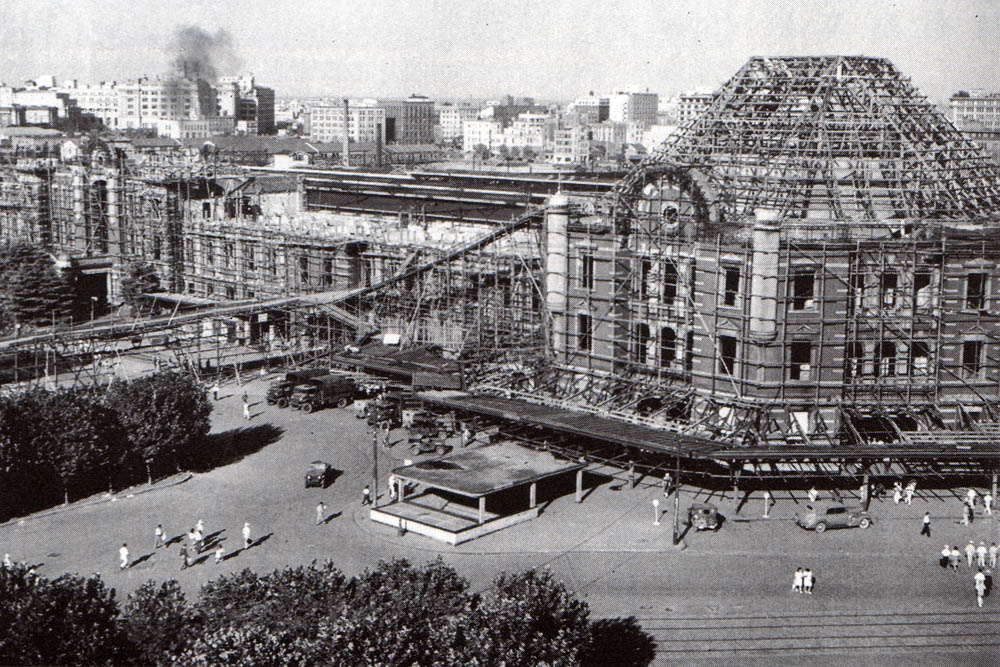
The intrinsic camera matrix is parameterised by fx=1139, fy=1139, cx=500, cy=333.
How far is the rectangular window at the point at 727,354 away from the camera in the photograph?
62.0 m

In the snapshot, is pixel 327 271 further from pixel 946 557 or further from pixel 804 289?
pixel 946 557

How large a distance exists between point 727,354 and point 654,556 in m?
16.3

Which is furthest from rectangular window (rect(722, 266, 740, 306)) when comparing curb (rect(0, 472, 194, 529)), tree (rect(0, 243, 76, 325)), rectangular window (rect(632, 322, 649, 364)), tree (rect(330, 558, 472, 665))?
tree (rect(0, 243, 76, 325))

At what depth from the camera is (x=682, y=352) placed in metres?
64.2

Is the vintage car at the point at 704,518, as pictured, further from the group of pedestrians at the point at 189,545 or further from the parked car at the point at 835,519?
the group of pedestrians at the point at 189,545

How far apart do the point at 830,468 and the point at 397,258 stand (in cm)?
3896

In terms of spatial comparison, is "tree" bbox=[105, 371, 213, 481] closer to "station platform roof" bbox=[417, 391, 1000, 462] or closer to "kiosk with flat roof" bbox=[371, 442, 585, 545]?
"kiosk with flat roof" bbox=[371, 442, 585, 545]

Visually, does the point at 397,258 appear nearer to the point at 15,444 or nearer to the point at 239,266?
the point at 239,266

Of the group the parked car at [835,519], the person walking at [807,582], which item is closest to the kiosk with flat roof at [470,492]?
the parked car at [835,519]

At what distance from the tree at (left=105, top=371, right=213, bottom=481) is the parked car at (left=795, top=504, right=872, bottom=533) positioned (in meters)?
31.9

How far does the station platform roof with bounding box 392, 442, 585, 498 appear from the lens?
53.0 m

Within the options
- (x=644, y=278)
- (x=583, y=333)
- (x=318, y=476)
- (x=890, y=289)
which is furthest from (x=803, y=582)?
(x=583, y=333)

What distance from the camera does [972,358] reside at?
61844 millimetres

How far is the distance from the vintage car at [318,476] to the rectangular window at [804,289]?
26.1 meters
